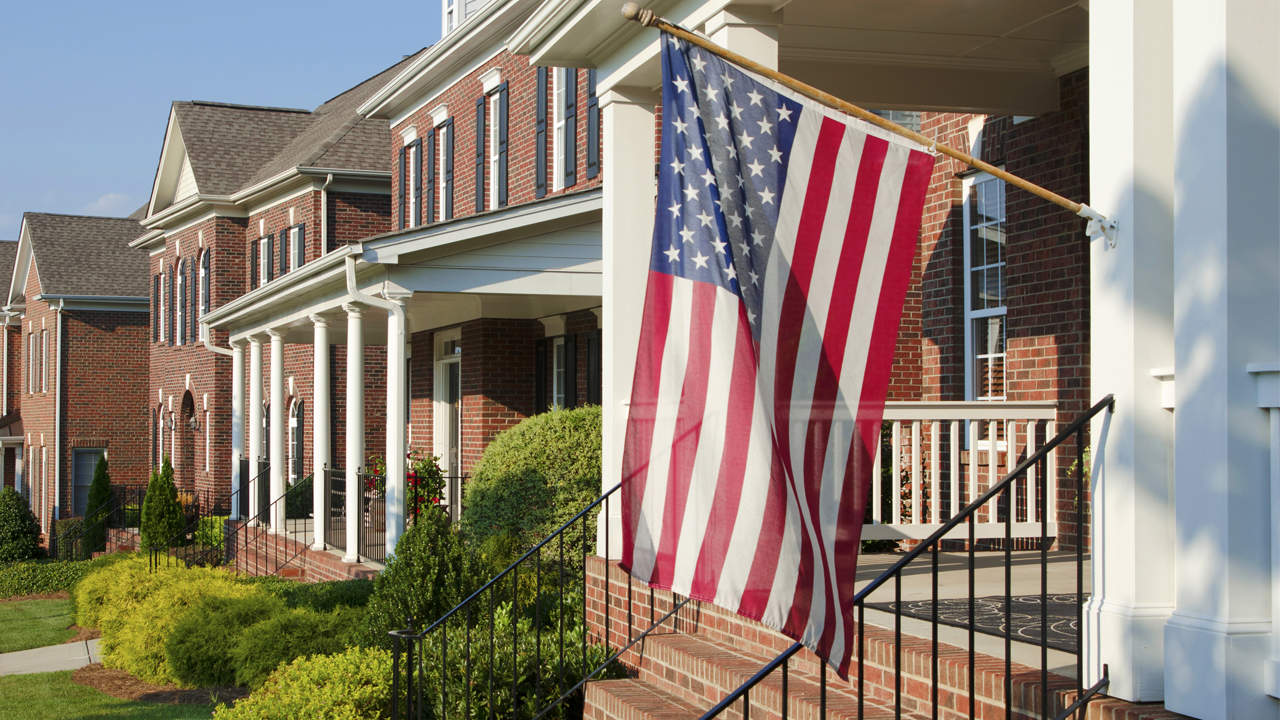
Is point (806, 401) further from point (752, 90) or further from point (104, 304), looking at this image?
point (104, 304)

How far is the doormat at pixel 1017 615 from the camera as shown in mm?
5355

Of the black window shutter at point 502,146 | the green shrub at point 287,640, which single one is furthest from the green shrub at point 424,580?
the black window shutter at point 502,146

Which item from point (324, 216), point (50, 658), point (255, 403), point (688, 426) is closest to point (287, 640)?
point (50, 658)

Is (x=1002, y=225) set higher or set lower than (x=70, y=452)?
higher

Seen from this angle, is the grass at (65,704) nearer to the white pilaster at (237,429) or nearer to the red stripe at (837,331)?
the white pilaster at (237,429)

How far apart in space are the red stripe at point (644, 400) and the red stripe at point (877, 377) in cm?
72

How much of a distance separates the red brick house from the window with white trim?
83.5 ft

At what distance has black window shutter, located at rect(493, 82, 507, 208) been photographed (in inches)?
693

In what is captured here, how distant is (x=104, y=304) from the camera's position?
37531 millimetres

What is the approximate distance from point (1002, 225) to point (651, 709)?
6.20 metres

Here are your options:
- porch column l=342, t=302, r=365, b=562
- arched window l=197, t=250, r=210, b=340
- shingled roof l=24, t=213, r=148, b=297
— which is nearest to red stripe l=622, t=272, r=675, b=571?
porch column l=342, t=302, r=365, b=562

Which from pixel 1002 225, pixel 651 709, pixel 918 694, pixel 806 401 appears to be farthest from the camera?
pixel 1002 225

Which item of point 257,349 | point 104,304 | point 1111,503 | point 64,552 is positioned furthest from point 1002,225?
A: point 104,304

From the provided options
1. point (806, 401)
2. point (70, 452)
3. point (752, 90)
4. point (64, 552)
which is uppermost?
point (752, 90)
